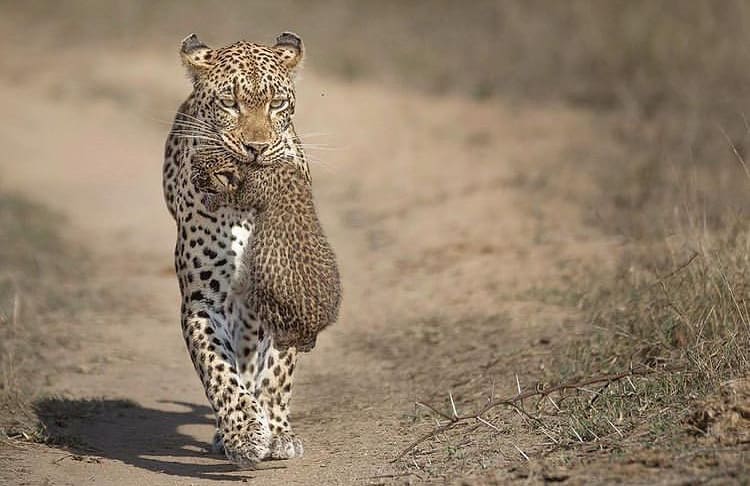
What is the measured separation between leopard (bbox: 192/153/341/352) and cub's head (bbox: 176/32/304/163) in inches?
3.9

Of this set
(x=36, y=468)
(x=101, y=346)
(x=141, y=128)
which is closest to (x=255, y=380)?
(x=36, y=468)

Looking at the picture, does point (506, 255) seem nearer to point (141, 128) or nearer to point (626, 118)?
point (626, 118)

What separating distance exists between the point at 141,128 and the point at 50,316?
22.4 feet

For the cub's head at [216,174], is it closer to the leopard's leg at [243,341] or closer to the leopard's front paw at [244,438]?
the leopard's leg at [243,341]

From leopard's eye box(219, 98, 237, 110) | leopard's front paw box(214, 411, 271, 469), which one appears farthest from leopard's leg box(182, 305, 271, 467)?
leopard's eye box(219, 98, 237, 110)

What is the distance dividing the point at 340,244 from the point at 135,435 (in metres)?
4.70

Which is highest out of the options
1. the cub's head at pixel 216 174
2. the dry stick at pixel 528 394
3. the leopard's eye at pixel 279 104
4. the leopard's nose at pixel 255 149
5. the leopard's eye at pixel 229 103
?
the leopard's eye at pixel 229 103

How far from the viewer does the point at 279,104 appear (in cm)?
669

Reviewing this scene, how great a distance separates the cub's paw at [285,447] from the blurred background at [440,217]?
117mm

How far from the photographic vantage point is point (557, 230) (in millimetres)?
11000

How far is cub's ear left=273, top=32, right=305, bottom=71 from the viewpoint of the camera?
711 centimetres

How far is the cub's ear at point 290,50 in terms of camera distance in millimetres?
7105

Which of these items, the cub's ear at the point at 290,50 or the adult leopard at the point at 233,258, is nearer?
the adult leopard at the point at 233,258

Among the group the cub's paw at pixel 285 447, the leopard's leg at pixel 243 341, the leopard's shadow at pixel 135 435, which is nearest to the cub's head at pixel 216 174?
the leopard's leg at pixel 243 341
